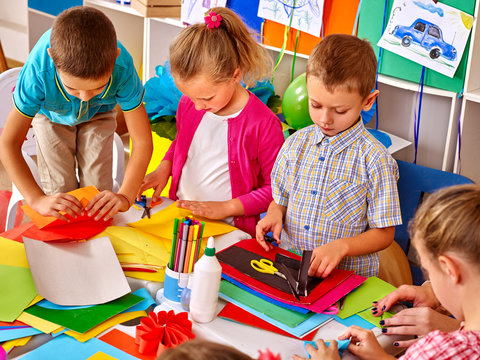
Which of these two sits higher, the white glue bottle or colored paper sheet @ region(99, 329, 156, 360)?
the white glue bottle

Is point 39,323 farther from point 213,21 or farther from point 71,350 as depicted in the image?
point 213,21

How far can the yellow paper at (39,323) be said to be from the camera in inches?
40.5

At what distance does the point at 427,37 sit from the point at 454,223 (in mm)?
1464

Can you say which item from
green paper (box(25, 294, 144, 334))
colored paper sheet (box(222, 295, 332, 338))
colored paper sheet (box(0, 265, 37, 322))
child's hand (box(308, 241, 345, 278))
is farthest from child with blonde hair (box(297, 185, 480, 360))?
colored paper sheet (box(0, 265, 37, 322))

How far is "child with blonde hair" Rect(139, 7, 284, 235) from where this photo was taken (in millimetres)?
1553

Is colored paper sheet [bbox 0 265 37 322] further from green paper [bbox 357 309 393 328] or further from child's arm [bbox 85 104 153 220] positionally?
green paper [bbox 357 309 393 328]

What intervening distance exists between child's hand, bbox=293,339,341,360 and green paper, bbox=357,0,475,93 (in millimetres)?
1439

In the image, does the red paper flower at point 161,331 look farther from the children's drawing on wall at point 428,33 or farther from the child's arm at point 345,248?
the children's drawing on wall at point 428,33

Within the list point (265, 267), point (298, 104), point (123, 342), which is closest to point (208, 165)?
point (265, 267)

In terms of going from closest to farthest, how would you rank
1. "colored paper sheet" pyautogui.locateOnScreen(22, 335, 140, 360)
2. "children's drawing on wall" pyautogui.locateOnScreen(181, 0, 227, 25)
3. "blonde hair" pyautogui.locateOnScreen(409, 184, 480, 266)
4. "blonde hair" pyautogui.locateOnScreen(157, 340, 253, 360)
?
"blonde hair" pyautogui.locateOnScreen(157, 340, 253, 360)
"blonde hair" pyautogui.locateOnScreen(409, 184, 480, 266)
"colored paper sheet" pyautogui.locateOnScreen(22, 335, 140, 360)
"children's drawing on wall" pyautogui.locateOnScreen(181, 0, 227, 25)

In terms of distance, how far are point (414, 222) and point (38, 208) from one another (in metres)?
0.90

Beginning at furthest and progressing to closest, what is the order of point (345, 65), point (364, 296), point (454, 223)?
point (345, 65) → point (364, 296) → point (454, 223)

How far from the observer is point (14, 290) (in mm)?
1132

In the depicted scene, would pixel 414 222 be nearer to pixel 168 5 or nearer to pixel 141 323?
pixel 141 323
